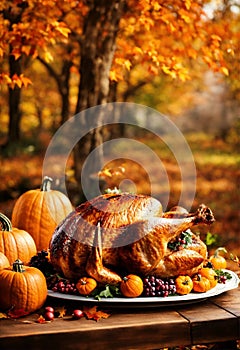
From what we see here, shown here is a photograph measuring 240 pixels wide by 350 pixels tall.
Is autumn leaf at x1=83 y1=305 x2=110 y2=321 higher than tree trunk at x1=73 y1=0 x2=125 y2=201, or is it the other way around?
tree trunk at x1=73 y1=0 x2=125 y2=201

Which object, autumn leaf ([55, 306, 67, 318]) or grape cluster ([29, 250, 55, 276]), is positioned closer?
autumn leaf ([55, 306, 67, 318])

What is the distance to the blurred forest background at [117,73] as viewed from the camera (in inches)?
249

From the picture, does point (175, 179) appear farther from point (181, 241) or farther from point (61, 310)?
point (61, 310)

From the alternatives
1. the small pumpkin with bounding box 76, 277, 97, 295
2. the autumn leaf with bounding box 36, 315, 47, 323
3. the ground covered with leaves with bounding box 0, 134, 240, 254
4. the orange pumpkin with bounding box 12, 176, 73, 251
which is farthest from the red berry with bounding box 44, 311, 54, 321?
the ground covered with leaves with bounding box 0, 134, 240, 254

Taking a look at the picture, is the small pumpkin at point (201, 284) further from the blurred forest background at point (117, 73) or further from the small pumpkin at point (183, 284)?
the blurred forest background at point (117, 73)

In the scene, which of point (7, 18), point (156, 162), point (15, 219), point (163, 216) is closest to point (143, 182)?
point (156, 162)

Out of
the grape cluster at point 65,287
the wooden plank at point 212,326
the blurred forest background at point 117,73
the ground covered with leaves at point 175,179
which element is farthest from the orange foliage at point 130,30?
the ground covered with leaves at point 175,179

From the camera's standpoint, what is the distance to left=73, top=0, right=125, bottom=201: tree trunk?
6629 mm

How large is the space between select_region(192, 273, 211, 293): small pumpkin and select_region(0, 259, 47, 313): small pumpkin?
0.78m

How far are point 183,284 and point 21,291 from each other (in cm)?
82

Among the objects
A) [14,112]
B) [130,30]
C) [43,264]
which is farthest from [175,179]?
[43,264]

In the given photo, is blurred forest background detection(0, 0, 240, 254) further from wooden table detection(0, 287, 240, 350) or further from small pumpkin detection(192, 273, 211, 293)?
wooden table detection(0, 287, 240, 350)

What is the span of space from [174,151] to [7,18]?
12.8m

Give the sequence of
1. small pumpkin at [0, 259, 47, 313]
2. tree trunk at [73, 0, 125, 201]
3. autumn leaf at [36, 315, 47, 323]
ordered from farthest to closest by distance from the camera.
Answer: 1. tree trunk at [73, 0, 125, 201]
2. small pumpkin at [0, 259, 47, 313]
3. autumn leaf at [36, 315, 47, 323]
